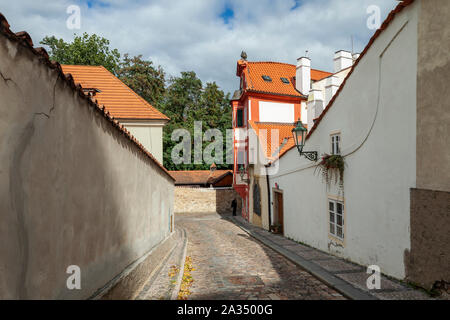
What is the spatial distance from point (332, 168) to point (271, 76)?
16.1 metres

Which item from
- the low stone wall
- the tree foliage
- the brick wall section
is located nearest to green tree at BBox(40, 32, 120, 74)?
the tree foliage

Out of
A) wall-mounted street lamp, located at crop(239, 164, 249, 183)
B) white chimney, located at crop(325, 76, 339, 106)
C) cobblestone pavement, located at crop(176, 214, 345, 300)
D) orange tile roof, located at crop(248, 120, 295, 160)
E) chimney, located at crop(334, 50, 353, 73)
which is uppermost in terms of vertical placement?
chimney, located at crop(334, 50, 353, 73)

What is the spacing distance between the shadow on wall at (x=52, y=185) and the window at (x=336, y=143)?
6293 millimetres

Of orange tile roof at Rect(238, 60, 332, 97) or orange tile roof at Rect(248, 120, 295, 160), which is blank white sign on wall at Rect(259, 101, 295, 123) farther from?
orange tile roof at Rect(248, 120, 295, 160)

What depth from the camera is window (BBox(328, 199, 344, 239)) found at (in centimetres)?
852

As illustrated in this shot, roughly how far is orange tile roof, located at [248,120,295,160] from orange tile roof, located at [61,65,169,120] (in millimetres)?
5879

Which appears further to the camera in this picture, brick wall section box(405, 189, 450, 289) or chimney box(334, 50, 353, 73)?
chimney box(334, 50, 353, 73)

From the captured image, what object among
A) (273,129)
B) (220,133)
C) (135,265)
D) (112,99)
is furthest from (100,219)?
(220,133)

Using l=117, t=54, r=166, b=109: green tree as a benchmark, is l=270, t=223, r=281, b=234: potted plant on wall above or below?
below

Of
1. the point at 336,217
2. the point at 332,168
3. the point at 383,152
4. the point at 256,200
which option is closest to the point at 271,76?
the point at 256,200

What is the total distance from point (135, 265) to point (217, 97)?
39.9 meters

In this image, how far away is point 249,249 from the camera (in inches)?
431

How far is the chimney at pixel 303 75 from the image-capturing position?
22.0 metres

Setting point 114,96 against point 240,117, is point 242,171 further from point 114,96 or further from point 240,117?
point 114,96
